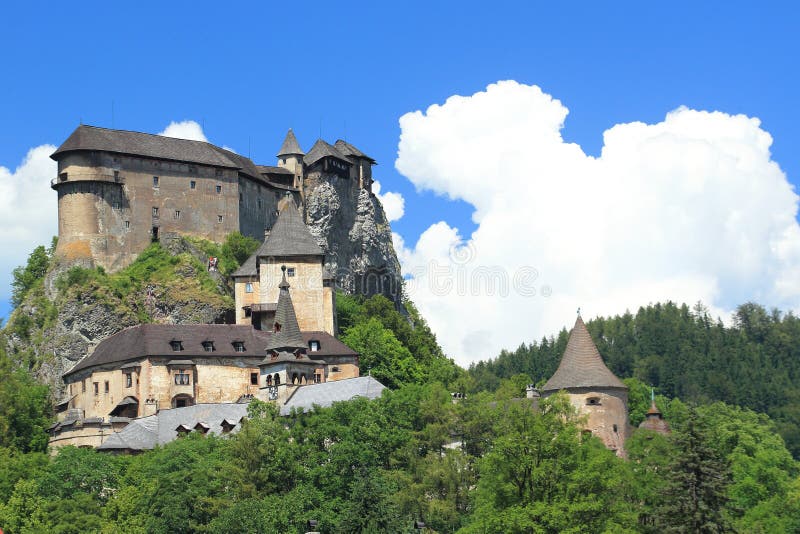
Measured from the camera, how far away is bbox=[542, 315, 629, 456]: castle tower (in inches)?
2958

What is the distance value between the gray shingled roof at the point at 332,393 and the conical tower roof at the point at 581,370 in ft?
35.0

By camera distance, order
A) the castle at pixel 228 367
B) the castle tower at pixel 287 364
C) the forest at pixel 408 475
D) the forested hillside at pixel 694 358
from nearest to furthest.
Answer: the forest at pixel 408 475 → the castle at pixel 228 367 → the castle tower at pixel 287 364 → the forested hillside at pixel 694 358

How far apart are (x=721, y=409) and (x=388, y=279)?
33.8m

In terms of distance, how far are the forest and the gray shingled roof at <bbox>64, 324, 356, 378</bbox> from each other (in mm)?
6770

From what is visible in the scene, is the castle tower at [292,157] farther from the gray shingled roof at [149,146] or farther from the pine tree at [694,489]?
the pine tree at [694,489]

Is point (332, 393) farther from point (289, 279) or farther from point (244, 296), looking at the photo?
point (244, 296)

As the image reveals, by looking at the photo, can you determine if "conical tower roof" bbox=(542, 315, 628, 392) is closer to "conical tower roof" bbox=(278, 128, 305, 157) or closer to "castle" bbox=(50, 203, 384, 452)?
"castle" bbox=(50, 203, 384, 452)

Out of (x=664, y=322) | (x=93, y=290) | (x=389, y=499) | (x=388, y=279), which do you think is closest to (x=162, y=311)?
(x=93, y=290)

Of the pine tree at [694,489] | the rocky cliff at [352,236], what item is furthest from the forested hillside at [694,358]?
the pine tree at [694,489]

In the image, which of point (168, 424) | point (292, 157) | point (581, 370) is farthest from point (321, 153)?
point (581, 370)

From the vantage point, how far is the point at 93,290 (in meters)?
102

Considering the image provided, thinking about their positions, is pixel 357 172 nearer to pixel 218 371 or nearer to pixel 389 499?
pixel 218 371

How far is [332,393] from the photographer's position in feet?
265

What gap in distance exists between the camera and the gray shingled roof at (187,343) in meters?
90.4
